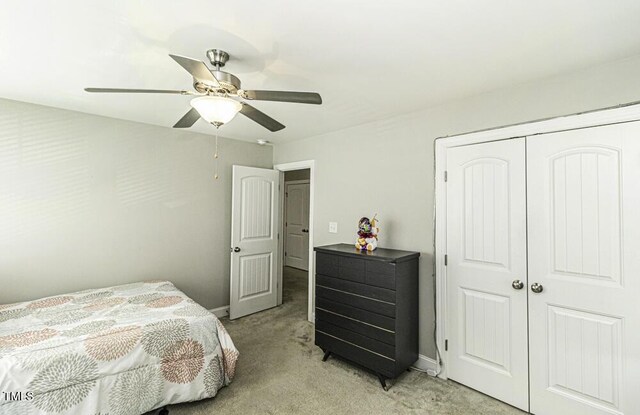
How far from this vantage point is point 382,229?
9.96ft

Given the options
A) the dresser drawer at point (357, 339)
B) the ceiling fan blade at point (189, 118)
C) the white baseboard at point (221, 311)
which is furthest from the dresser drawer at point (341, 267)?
the white baseboard at point (221, 311)

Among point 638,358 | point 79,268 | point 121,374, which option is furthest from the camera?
point 79,268

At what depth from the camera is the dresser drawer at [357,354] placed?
2.41 metres

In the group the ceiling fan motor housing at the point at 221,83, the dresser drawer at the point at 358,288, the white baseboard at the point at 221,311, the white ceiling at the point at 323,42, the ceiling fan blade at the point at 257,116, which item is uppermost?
the white ceiling at the point at 323,42

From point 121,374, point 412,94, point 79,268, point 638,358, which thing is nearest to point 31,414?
point 121,374

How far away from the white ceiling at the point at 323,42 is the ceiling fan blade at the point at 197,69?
0.30m

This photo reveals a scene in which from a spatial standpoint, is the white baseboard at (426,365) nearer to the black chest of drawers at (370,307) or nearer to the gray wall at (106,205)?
the black chest of drawers at (370,307)

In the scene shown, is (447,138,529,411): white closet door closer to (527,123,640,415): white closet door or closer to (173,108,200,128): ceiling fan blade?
(527,123,640,415): white closet door

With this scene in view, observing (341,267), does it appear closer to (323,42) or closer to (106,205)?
(323,42)

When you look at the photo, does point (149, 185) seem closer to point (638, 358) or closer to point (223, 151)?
point (223, 151)

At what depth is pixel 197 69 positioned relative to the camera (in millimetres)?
1326

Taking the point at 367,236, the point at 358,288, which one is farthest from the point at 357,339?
the point at 367,236

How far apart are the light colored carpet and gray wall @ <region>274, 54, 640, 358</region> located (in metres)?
0.44

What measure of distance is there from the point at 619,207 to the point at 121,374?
3.28 metres
